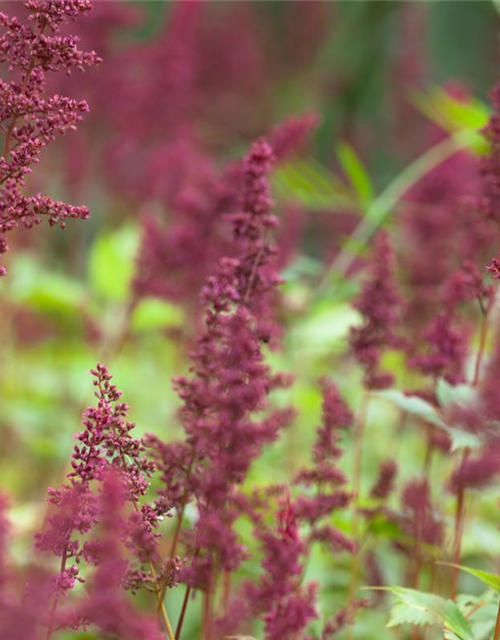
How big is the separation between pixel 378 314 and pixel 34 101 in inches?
23.6

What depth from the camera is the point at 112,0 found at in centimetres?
250

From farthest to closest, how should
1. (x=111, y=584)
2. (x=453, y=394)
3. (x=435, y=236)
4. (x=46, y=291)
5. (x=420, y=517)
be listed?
(x=46, y=291)
(x=435, y=236)
(x=420, y=517)
(x=453, y=394)
(x=111, y=584)

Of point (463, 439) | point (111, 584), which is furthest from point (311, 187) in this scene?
point (111, 584)

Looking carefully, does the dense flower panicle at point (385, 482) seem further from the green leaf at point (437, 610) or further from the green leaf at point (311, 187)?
the green leaf at point (311, 187)

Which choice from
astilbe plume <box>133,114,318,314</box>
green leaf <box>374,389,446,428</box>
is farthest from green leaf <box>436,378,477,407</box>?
astilbe plume <box>133,114,318,314</box>

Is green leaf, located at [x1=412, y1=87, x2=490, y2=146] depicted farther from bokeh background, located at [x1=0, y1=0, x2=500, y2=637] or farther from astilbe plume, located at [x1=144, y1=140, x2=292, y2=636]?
astilbe plume, located at [x1=144, y1=140, x2=292, y2=636]

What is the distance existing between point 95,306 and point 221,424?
1.78 meters

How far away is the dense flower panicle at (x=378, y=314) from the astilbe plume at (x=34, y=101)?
54 cm

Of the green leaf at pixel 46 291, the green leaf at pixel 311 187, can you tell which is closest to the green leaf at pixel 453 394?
the green leaf at pixel 311 187

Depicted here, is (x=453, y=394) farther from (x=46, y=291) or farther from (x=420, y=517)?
(x=46, y=291)

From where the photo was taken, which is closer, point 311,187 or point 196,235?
point 196,235

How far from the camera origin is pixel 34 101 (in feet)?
2.52

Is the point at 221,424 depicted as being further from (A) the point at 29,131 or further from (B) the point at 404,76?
(B) the point at 404,76

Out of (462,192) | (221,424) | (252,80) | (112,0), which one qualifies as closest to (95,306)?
(112,0)
